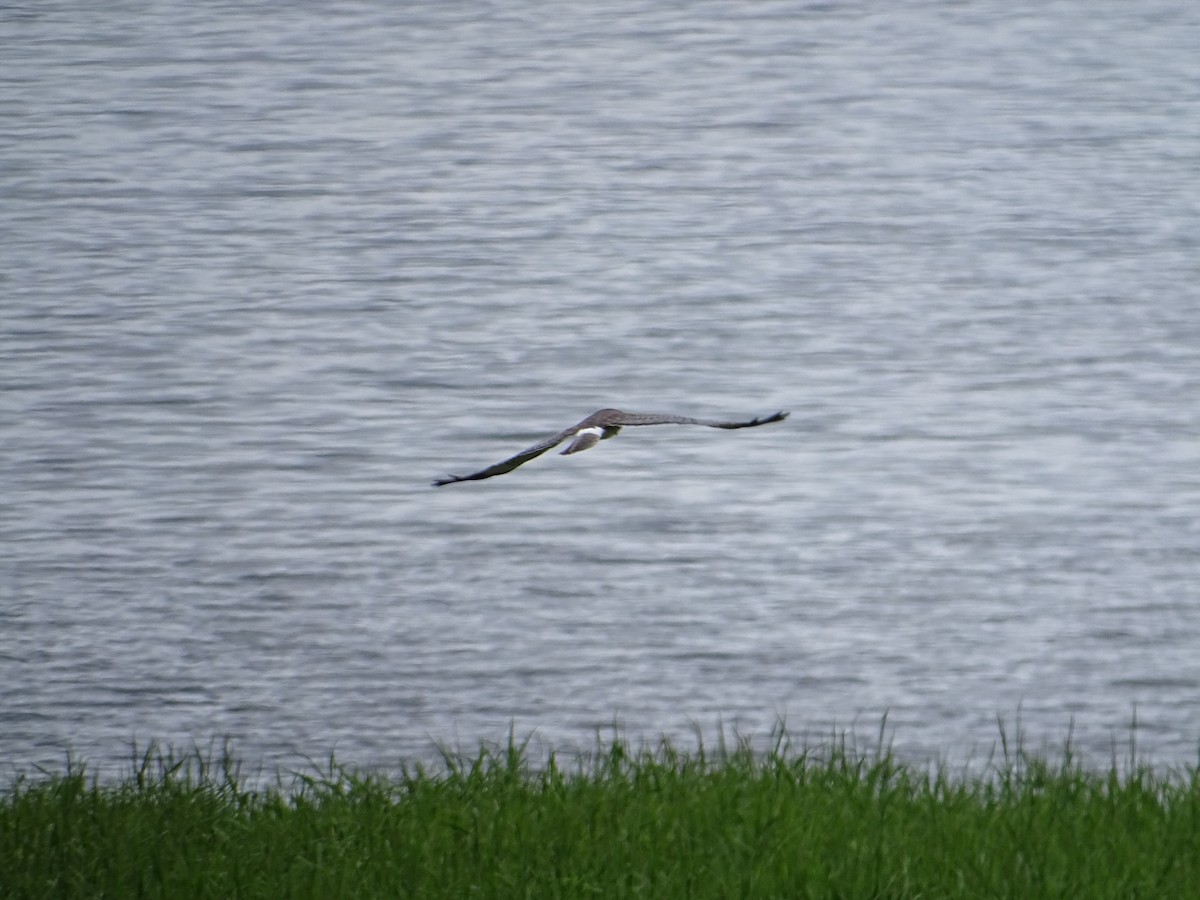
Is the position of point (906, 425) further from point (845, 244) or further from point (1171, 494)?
point (845, 244)

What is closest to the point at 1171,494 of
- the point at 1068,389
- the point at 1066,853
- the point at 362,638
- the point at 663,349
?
the point at 1068,389

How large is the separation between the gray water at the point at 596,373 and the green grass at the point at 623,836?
198cm

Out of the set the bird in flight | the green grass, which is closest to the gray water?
the green grass

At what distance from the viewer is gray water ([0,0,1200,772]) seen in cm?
788

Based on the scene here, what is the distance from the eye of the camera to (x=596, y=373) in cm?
1173

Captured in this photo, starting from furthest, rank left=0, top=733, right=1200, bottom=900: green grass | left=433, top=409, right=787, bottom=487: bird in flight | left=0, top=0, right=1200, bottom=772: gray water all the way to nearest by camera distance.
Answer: left=0, top=0, right=1200, bottom=772: gray water, left=0, top=733, right=1200, bottom=900: green grass, left=433, top=409, right=787, bottom=487: bird in flight

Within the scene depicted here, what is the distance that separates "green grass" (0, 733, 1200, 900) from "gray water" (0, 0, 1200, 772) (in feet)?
6.48

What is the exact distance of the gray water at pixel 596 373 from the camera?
7875 millimetres

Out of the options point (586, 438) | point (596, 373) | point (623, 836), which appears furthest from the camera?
point (596, 373)

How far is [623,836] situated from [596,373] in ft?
24.6

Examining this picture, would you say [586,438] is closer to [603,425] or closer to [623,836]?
[603,425]

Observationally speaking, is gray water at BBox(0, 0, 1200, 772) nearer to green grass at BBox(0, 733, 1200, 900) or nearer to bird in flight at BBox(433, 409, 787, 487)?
green grass at BBox(0, 733, 1200, 900)

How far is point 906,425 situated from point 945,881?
726 cm

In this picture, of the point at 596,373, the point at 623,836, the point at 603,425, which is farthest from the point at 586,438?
the point at 596,373
